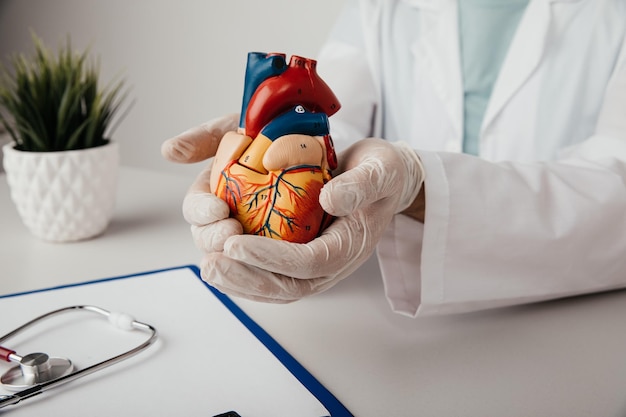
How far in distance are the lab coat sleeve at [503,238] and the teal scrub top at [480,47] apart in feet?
1.23

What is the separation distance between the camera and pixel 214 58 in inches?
72.6

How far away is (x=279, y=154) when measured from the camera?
0.52m

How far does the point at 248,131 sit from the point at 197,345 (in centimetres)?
21

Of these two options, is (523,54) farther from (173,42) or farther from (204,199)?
(173,42)

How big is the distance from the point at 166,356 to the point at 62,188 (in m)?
0.41

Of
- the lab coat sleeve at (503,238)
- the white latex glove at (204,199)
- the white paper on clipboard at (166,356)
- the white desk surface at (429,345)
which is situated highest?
the white latex glove at (204,199)

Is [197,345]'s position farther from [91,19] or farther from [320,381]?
[91,19]

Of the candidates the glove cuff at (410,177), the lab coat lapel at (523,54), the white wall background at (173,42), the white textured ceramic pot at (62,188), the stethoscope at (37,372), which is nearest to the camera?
the stethoscope at (37,372)

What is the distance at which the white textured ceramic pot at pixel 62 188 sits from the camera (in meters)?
0.82

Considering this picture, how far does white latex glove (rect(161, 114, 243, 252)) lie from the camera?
1.70 feet

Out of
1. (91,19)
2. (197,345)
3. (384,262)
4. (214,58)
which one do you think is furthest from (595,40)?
(91,19)

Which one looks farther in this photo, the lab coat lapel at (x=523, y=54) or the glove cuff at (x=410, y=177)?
the lab coat lapel at (x=523, y=54)

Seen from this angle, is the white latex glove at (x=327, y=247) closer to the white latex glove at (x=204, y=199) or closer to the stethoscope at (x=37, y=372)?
the white latex glove at (x=204, y=199)

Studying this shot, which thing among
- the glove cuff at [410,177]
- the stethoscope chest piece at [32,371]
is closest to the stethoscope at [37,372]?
the stethoscope chest piece at [32,371]
